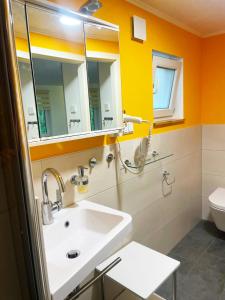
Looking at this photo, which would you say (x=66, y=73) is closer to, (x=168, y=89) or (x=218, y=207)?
(x=168, y=89)

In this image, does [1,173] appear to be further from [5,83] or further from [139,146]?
[139,146]

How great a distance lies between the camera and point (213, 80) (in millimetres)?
2621

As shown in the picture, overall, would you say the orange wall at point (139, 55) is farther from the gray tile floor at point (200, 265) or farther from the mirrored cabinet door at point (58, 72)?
the gray tile floor at point (200, 265)

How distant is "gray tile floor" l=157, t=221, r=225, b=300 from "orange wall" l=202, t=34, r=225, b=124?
1.35 metres

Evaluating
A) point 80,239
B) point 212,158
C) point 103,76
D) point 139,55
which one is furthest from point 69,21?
point 212,158

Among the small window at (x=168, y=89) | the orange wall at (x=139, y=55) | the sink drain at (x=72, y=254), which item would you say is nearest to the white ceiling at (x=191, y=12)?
the orange wall at (x=139, y=55)

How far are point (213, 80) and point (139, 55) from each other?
1.28 metres

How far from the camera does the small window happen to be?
2145mm

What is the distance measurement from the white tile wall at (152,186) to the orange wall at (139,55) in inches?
2.9

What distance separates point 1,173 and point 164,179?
1887mm

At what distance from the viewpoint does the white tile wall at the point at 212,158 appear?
106 inches

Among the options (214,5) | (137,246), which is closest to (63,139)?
(137,246)

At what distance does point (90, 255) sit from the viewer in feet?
2.98

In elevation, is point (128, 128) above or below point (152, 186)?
above
